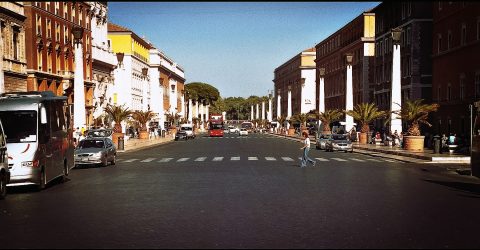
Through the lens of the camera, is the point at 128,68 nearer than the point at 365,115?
No

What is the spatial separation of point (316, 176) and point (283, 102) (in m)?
162

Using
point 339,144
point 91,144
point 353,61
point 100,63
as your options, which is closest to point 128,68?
point 100,63

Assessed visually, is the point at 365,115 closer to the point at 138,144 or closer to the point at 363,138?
the point at 363,138

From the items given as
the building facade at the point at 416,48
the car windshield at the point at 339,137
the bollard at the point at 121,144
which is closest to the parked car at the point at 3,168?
the bollard at the point at 121,144

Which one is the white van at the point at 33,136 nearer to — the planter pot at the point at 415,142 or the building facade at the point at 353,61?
the planter pot at the point at 415,142

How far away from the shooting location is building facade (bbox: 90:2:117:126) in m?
74.9

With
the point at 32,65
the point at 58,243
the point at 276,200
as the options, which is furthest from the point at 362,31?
the point at 58,243

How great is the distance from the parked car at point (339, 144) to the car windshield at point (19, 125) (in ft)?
92.1

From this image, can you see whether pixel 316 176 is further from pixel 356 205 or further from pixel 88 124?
pixel 88 124

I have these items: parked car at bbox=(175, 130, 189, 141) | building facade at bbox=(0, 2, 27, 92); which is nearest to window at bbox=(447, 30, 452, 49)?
parked car at bbox=(175, 130, 189, 141)

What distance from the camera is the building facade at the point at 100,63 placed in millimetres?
74875

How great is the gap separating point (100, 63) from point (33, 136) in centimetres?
6127

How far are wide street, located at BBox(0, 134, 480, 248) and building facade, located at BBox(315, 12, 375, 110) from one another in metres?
65.9

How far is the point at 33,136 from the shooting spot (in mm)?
17719
